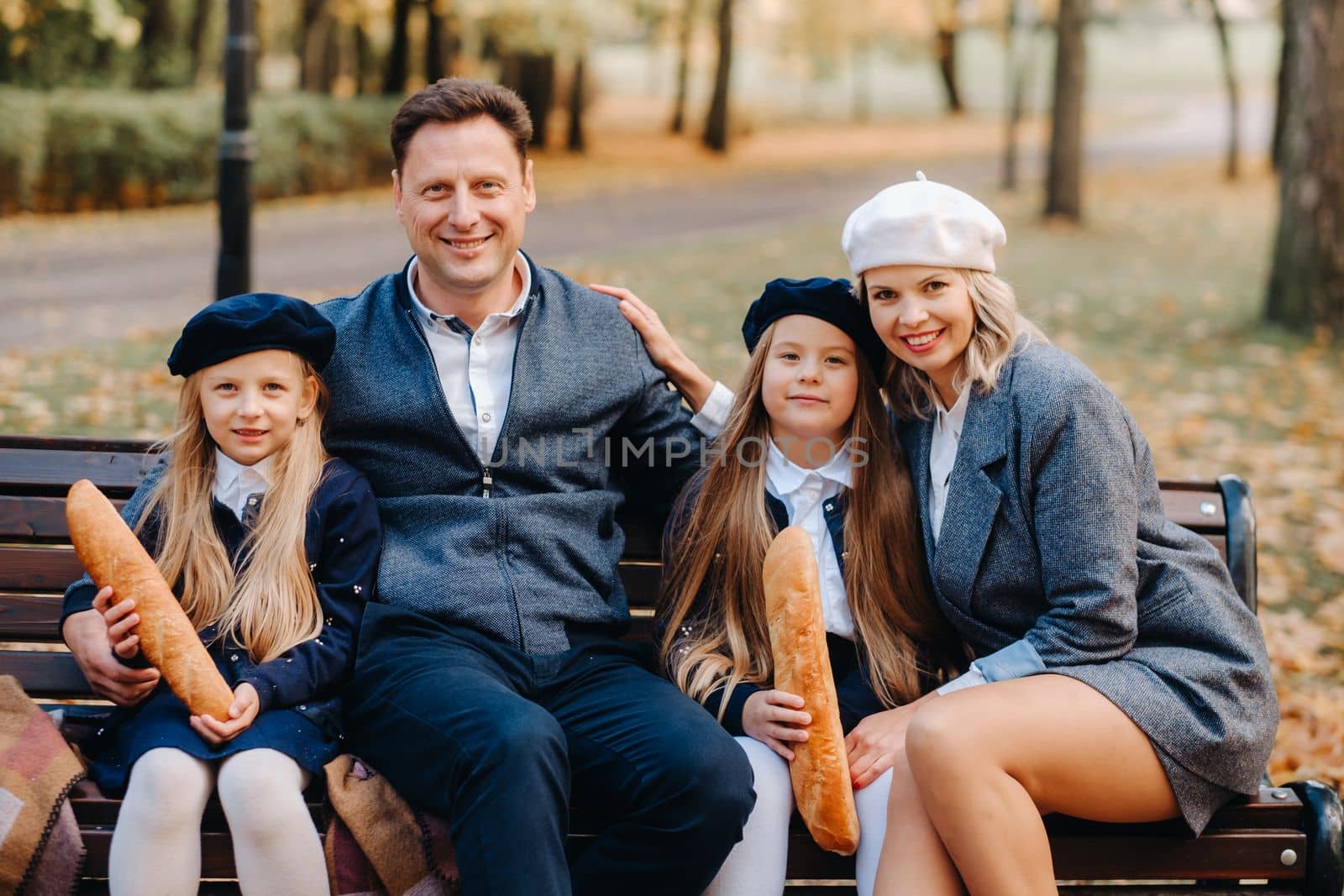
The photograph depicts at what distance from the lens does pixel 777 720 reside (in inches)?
114

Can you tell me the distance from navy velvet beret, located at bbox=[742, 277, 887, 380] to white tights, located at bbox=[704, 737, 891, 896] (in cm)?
104

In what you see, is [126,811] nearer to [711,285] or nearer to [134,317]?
[134,317]

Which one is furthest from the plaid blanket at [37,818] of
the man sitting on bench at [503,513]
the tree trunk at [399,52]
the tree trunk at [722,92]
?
the tree trunk at [722,92]

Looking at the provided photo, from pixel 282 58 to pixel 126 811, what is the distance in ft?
173

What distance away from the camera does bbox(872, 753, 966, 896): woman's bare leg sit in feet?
8.84

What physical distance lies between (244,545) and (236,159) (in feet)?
12.0

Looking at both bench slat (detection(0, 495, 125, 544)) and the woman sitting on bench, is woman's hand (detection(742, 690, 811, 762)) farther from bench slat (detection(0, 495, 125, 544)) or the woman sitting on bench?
bench slat (detection(0, 495, 125, 544))

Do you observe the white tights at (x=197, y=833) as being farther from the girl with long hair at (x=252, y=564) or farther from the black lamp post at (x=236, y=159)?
the black lamp post at (x=236, y=159)

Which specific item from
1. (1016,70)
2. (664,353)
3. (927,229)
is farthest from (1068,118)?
(927,229)

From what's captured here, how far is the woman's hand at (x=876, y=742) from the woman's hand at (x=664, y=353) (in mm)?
982

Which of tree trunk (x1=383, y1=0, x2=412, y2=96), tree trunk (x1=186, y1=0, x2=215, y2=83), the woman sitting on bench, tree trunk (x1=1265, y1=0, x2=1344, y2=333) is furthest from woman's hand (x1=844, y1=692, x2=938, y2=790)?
tree trunk (x1=383, y1=0, x2=412, y2=96)

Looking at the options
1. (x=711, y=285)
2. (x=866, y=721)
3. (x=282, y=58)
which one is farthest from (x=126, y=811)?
(x=282, y=58)

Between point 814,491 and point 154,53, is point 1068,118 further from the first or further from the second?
point 814,491

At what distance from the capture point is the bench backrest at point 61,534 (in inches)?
128
